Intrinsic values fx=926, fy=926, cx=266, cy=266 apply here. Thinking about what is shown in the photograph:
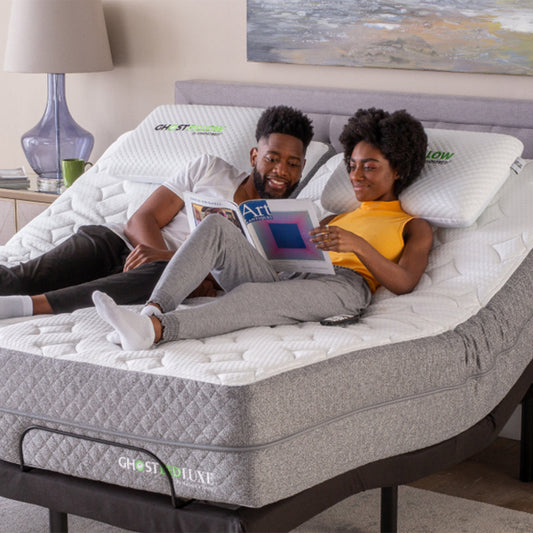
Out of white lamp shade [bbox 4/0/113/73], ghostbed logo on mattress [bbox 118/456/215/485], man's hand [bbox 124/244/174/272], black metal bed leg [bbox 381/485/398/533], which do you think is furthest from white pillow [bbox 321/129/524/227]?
white lamp shade [bbox 4/0/113/73]

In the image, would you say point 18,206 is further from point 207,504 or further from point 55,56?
point 207,504

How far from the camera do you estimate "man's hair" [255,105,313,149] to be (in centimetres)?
264

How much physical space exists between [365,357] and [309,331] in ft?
0.68

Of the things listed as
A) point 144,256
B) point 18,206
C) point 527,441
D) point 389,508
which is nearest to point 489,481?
point 527,441

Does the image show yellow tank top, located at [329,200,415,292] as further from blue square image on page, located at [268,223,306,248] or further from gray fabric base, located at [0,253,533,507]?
gray fabric base, located at [0,253,533,507]

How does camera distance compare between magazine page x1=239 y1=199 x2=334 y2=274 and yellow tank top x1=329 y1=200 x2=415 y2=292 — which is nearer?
magazine page x1=239 y1=199 x2=334 y2=274

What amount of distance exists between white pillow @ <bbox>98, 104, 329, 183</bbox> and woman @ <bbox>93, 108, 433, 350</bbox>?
42cm

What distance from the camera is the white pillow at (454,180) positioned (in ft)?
8.05

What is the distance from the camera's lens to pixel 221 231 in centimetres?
211

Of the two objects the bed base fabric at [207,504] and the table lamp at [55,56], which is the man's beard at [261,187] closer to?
the bed base fabric at [207,504]

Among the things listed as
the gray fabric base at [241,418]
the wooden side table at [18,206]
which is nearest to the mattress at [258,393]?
the gray fabric base at [241,418]

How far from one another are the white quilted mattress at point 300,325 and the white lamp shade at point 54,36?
81 cm

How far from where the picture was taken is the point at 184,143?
3086 mm

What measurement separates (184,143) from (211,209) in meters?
0.90
